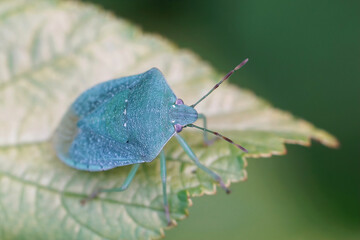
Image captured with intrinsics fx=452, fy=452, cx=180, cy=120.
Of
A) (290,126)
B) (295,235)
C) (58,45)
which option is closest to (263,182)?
(295,235)

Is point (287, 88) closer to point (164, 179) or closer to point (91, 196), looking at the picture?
point (164, 179)

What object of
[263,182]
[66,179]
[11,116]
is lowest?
[263,182]

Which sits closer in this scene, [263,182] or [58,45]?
[58,45]

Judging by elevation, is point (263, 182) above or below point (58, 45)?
below

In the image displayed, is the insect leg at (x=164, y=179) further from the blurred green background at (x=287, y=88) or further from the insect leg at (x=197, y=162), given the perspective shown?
the blurred green background at (x=287, y=88)

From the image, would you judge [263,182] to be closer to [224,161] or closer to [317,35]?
[224,161]

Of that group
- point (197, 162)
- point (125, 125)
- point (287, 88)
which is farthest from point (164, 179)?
point (287, 88)

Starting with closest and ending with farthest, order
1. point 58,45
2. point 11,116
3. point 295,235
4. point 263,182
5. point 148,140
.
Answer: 1. point 148,140
2. point 11,116
3. point 58,45
4. point 295,235
5. point 263,182

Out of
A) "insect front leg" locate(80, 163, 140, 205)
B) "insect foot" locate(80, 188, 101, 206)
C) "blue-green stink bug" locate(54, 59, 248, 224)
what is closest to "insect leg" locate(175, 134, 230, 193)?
"blue-green stink bug" locate(54, 59, 248, 224)

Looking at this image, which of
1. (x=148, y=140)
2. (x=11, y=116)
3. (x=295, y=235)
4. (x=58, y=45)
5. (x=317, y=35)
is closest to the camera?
(x=148, y=140)
